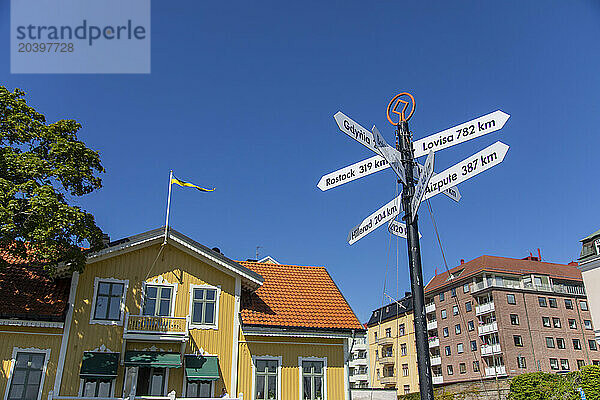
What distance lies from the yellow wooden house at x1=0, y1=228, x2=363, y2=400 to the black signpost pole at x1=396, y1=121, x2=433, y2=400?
1409 cm

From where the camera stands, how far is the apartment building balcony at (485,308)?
6131cm

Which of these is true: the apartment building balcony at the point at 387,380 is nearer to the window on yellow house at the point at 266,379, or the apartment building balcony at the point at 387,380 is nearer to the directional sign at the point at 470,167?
the window on yellow house at the point at 266,379

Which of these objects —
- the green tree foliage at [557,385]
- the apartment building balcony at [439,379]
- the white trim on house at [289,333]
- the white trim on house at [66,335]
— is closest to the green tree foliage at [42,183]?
the white trim on house at [66,335]

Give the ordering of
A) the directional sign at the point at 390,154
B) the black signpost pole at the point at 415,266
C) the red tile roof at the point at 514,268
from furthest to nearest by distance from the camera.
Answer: the red tile roof at the point at 514,268 < the directional sign at the point at 390,154 < the black signpost pole at the point at 415,266

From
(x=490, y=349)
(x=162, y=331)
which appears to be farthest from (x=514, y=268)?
(x=162, y=331)

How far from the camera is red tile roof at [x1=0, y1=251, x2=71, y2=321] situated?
18797mm

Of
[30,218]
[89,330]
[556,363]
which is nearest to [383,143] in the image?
[30,218]

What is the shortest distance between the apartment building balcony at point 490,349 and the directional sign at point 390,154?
2287 inches

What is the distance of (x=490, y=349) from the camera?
59.8 meters

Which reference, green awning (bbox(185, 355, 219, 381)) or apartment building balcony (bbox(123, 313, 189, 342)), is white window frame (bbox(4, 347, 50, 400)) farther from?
green awning (bbox(185, 355, 219, 381))

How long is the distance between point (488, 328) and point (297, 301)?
4611 cm

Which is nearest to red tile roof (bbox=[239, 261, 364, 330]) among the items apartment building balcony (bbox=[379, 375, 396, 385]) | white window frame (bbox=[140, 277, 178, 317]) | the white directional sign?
white window frame (bbox=[140, 277, 178, 317])

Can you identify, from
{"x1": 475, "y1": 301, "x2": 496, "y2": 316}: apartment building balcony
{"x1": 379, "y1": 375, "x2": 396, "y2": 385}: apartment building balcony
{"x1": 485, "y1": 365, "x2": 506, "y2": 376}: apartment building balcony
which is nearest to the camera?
{"x1": 485, "y1": 365, "x2": 506, "y2": 376}: apartment building balcony

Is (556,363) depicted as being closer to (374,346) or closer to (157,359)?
(374,346)
